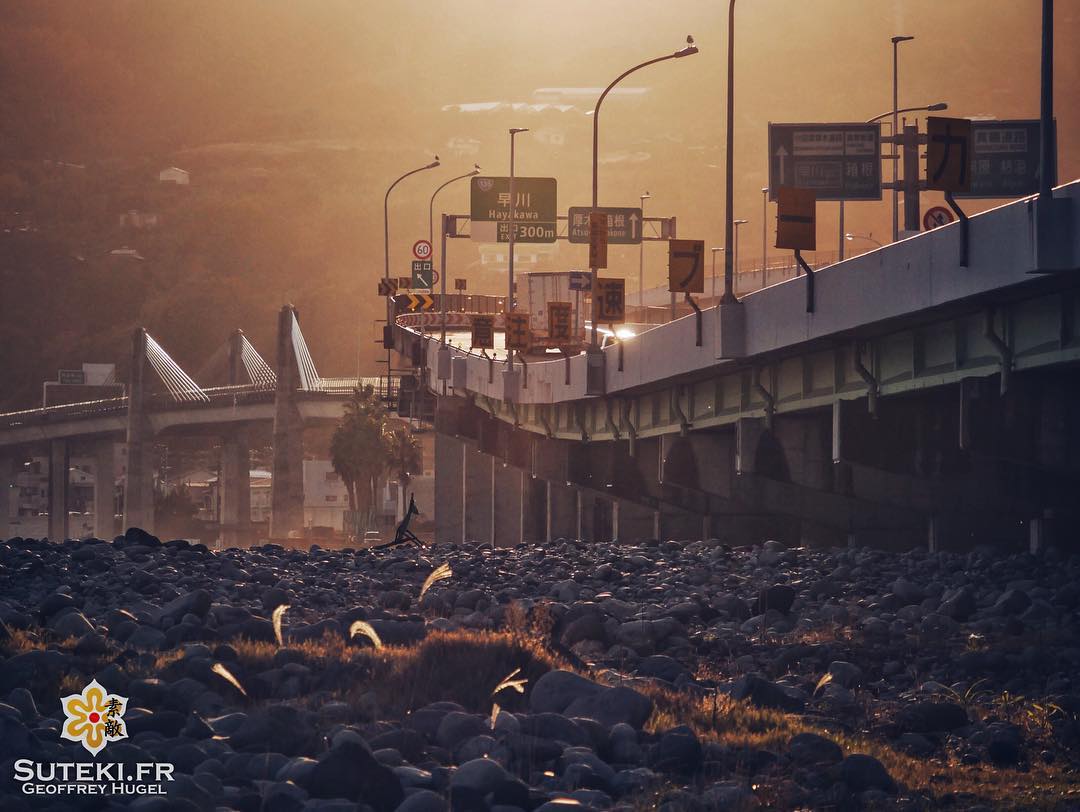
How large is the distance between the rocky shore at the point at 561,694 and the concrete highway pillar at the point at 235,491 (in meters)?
135

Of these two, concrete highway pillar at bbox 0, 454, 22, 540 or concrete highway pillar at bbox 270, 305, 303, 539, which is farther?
concrete highway pillar at bbox 0, 454, 22, 540

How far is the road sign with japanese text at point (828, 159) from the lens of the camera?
59.0m

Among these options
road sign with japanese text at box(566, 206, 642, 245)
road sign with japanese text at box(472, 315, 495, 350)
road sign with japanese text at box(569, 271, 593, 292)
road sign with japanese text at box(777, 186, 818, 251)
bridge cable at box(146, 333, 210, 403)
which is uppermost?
road sign with japanese text at box(566, 206, 642, 245)

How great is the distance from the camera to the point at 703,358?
3200cm

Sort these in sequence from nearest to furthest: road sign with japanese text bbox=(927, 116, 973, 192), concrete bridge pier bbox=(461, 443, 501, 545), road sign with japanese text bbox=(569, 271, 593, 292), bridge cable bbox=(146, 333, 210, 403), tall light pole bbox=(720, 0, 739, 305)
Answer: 1. road sign with japanese text bbox=(927, 116, 973, 192)
2. tall light pole bbox=(720, 0, 739, 305)
3. road sign with japanese text bbox=(569, 271, 593, 292)
4. concrete bridge pier bbox=(461, 443, 501, 545)
5. bridge cable bbox=(146, 333, 210, 403)

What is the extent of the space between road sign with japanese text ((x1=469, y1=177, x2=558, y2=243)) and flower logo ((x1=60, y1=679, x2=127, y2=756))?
234 ft

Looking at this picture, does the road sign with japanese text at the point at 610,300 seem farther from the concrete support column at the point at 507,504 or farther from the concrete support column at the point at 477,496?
Result: the concrete support column at the point at 477,496

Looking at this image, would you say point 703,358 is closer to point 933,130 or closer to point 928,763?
point 933,130

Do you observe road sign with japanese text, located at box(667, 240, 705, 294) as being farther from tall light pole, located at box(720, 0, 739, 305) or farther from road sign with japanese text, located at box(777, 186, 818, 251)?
road sign with japanese text, located at box(777, 186, 818, 251)

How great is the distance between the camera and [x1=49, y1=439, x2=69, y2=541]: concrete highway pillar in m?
162

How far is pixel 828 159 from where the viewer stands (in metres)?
59.6

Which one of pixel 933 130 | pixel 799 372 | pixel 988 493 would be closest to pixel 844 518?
pixel 988 493

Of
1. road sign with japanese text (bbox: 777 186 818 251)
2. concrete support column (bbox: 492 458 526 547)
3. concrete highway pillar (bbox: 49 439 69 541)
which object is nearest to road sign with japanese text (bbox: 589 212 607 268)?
road sign with japanese text (bbox: 777 186 818 251)

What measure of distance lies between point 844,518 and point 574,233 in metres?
52.8
